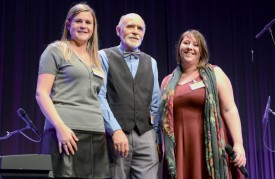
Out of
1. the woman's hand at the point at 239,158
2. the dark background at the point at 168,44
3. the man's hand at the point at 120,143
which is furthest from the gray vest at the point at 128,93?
the dark background at the point at 168,44

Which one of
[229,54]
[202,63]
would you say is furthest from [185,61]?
[229,54]

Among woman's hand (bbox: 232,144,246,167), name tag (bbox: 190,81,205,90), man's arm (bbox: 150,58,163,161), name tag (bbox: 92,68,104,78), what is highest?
name tag (bbox: 92,68,104,78)

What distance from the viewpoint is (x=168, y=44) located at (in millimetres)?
5676

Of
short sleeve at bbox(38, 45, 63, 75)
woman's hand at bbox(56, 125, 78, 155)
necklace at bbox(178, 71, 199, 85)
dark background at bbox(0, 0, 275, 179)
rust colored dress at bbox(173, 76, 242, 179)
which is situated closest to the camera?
woman's hand at bbox(56, 125, 78, 155)

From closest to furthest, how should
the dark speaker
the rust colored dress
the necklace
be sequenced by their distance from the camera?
the dark speaker, the rust colored dress, the necklace

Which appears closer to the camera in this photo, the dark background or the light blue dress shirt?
the light blue dress shirt

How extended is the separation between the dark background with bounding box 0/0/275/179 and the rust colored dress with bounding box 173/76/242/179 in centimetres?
291

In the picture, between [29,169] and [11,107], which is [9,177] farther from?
[11,107]

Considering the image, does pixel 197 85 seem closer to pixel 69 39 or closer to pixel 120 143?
pixel 120 143

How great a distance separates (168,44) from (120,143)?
375 cm

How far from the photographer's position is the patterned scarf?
2293mm

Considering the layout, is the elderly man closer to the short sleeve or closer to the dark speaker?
the short sleeve

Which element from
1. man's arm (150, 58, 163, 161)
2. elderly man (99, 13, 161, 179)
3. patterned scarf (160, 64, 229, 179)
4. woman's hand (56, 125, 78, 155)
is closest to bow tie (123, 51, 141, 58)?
elderly man (99, 13, 161, 179)

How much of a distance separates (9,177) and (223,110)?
1.38 m
